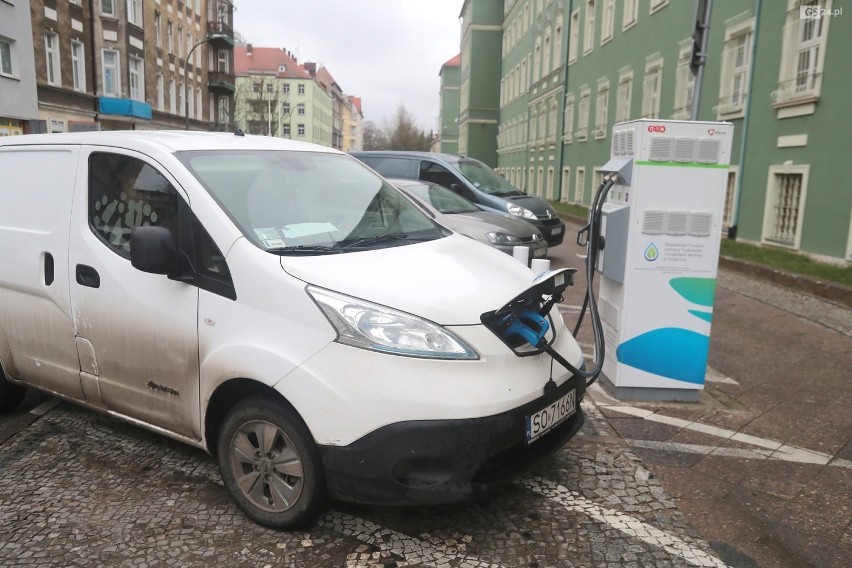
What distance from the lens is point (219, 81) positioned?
51281mm

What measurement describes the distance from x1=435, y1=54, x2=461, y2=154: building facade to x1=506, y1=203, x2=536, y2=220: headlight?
241ft

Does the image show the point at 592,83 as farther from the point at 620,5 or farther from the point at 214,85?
the point at 214,85

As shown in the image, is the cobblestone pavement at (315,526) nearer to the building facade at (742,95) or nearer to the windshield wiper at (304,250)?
the windshield wiper at (304,250)

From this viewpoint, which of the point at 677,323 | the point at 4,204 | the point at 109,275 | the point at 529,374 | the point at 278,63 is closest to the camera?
the point at 529,374

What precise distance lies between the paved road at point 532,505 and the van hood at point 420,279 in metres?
1.07

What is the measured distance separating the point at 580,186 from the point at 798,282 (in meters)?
18.9

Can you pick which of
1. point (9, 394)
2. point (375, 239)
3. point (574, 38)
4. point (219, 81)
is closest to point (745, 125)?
point (375, 239)

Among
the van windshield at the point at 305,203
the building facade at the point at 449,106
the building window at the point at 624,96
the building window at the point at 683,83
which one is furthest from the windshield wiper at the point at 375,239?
the building facade at the point at 449,106

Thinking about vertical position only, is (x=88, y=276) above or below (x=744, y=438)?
above

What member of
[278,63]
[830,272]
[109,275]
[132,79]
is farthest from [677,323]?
[278,63]

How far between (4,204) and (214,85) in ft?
167

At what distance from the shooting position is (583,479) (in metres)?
3.75

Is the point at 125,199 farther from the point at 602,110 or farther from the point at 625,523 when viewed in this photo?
the point at 602,110

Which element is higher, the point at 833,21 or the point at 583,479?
the point at 833,21
